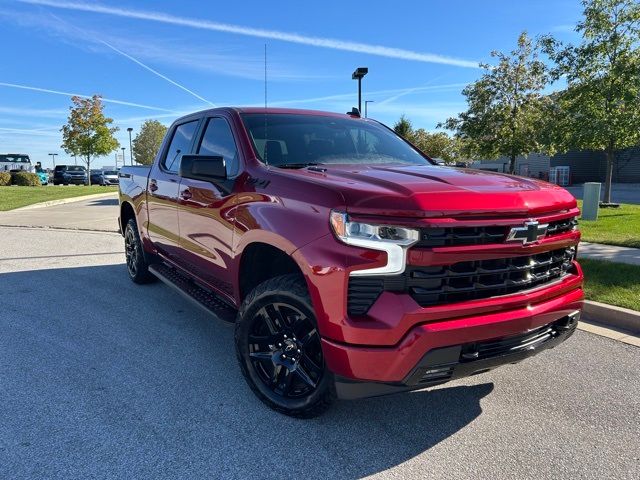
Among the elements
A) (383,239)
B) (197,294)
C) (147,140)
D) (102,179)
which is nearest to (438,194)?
(383,239)

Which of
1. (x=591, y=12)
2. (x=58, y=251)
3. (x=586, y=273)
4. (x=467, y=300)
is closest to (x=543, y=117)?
(x=591, y=12)

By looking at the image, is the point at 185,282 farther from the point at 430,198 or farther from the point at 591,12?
the point at 591,12

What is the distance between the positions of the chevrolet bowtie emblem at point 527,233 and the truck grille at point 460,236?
0.04m

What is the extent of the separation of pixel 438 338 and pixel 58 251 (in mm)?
8326

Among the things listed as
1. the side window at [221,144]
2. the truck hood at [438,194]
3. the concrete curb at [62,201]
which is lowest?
the concrete curb at [62,201]

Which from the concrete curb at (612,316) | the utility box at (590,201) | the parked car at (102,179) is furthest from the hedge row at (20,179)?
the concrete curb at (612,316)

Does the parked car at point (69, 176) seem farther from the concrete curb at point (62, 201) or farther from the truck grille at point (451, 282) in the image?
the truck grille at point (451, 282)

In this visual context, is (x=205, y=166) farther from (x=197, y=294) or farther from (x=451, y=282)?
(x=451, y=282)

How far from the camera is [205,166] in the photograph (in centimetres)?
330

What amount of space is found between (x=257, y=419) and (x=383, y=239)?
4.73ft

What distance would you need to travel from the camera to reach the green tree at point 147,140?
214 feet

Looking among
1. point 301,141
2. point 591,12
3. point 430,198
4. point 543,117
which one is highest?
point 591,12

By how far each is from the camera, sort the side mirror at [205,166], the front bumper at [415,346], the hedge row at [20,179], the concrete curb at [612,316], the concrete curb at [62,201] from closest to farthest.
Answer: the front bumper at [415,346] < the side mirror at [205,166] < the concrete curb at [612,316] < the concrete curb at [62,201] < the hedge row at [20,179]

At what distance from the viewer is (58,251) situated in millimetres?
8797
